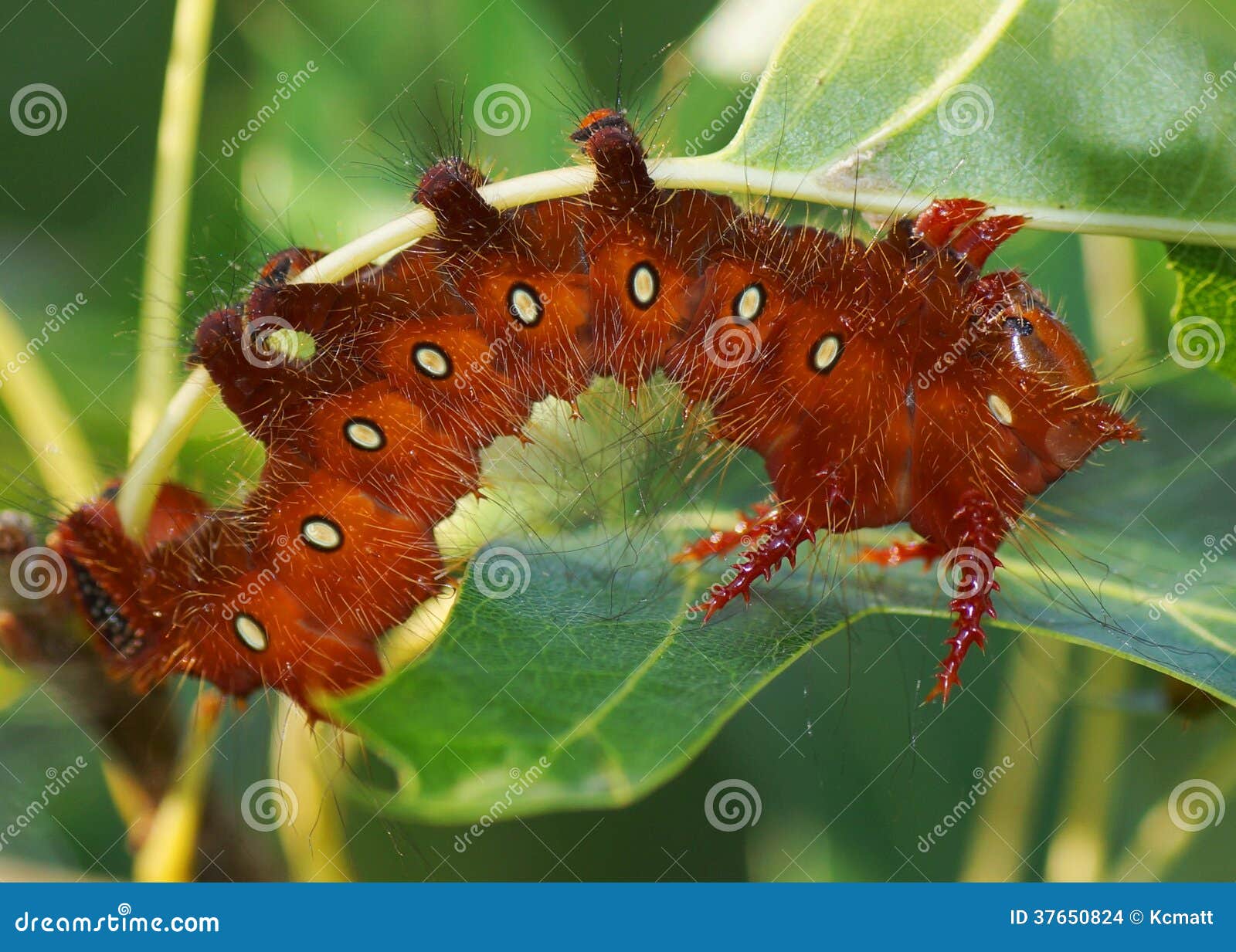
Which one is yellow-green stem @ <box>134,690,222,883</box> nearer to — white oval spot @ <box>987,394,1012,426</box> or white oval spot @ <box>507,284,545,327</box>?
white oval spot @ <box>507,284,545,327</box>

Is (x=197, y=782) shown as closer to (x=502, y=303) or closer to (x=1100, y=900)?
(x=502, y=303)

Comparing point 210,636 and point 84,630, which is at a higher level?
point 210,636

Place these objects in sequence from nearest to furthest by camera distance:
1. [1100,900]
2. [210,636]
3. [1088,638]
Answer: [1088,638], [210,636], [1100,900]

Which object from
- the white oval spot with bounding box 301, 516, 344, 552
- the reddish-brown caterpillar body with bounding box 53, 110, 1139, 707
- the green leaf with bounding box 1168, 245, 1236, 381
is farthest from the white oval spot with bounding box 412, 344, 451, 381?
the green leaf with bounding box 1168, 245, 1236, 381

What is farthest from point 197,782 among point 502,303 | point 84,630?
point 502,303

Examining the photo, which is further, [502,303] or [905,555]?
[905,555]

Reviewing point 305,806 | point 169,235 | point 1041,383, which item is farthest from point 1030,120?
point 305,806
